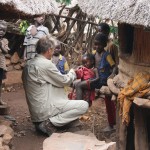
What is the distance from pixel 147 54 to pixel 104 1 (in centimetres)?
88

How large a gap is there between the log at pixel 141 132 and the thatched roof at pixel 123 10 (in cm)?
129

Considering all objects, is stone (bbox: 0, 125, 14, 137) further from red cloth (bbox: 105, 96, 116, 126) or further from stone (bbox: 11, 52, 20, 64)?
stone (bbox: 11, 52, 20, 64)

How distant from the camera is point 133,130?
5.93 meters

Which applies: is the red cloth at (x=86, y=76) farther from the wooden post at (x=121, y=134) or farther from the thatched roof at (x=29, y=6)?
the wooden post at (x=121, y=134)

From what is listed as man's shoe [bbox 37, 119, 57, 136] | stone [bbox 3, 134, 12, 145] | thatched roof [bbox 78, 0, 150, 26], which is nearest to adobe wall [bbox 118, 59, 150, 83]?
thatched roof [bbox 78, 0, 150, 26]

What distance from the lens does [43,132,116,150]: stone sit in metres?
5.31

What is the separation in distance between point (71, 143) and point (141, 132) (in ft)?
3.09

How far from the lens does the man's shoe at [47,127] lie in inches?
261

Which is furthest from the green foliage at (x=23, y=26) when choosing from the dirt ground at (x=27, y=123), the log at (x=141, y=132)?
the log at (x=141, y=132)

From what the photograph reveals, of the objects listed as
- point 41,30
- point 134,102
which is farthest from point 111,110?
point 41,30

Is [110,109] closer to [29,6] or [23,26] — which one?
[29,6]

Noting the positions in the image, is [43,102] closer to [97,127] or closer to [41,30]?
[97,127]

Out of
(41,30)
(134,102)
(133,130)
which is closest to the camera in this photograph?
(134,102)

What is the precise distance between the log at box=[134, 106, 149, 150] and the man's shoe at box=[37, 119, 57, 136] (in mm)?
1644
